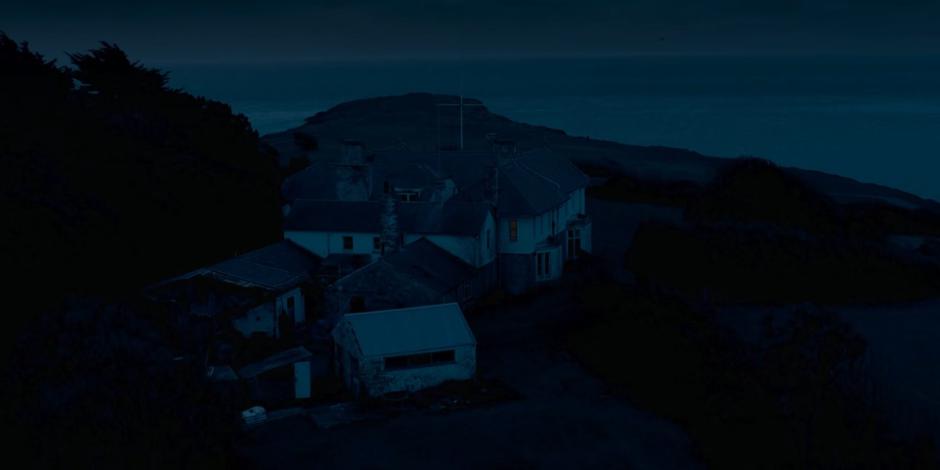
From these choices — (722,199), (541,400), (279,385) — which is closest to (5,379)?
(279,385)

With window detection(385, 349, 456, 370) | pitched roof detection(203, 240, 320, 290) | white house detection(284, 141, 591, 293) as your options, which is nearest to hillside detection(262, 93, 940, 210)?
white house detection(284, 141, 591, 293)

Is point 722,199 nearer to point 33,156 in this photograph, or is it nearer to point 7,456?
point 33,156

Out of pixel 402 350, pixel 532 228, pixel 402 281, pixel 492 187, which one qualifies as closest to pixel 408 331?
pixel 402 350

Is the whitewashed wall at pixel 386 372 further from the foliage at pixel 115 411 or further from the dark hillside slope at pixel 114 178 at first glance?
the dark hillside slope at pixel 114 178

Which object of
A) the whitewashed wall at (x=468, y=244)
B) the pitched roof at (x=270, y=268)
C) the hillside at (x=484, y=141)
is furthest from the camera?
the hillside at (x=484, y=141)

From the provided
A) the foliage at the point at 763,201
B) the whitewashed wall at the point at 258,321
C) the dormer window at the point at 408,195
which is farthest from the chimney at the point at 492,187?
the foliage at the point at 763,201

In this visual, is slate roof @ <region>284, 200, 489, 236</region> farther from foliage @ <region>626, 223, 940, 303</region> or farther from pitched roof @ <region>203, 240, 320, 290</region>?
foliage @ <region>626, 223, 940, 303</region>
